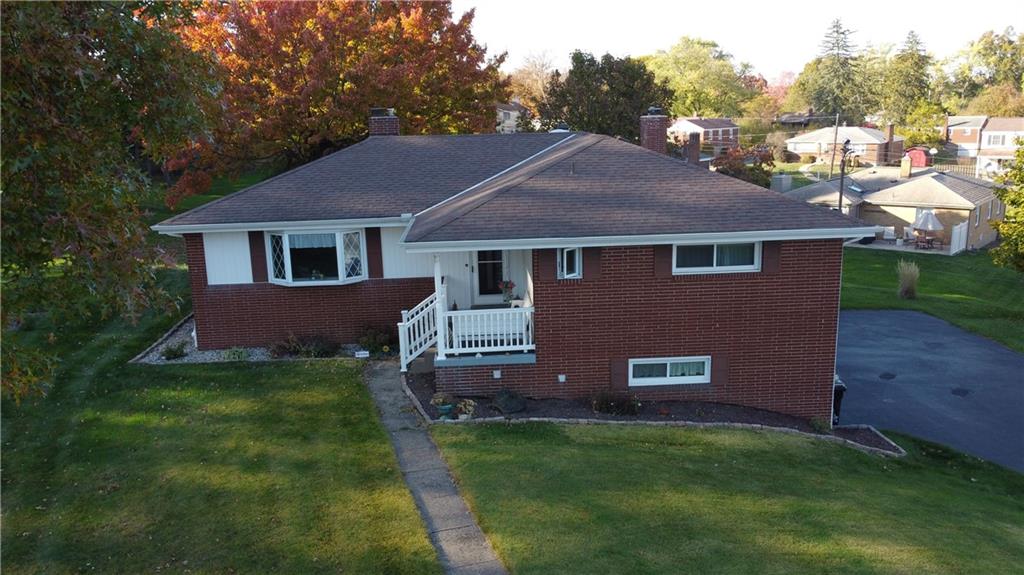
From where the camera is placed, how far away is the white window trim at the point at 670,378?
47.3ft

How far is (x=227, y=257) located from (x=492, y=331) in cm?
687

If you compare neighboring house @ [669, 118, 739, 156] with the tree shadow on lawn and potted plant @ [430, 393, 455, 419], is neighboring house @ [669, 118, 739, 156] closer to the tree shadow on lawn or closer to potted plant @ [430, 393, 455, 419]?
potted plant @ [430, 393, 455, 419]

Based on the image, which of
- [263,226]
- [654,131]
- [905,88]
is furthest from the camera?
[905,88]

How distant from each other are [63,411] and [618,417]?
10140 millimetres

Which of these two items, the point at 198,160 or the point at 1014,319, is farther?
the point at 198,160

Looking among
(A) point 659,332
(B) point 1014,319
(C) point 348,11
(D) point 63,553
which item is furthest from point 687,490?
(C) point 348,11

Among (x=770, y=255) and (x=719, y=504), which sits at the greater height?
(x=770, y=255)

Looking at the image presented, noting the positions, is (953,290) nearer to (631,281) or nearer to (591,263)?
(631,281)

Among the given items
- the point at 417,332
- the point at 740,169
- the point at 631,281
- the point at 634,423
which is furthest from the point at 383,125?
the point at 740,169

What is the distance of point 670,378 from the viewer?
1455 cm

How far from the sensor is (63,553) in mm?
8672

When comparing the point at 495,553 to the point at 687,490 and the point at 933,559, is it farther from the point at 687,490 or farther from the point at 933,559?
the point at 933,559

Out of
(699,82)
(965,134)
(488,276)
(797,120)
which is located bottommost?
(488,276)

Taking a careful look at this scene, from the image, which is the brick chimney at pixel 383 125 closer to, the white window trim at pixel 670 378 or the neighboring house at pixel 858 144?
the white window trim at pixel 670 378
